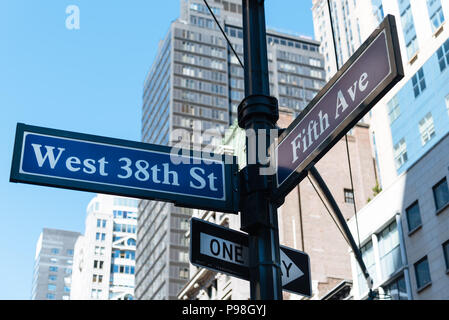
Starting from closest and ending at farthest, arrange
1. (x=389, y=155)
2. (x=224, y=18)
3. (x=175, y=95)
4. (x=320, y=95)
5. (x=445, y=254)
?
(x=320, y=95) → (x=445, y=254) → (x=389, y=155) → (x=175, y=95) → (x=224, y=18)

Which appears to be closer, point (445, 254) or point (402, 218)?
point (445, 254)

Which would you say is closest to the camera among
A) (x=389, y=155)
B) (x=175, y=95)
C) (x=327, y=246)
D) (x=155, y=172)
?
(x=155, y=172)

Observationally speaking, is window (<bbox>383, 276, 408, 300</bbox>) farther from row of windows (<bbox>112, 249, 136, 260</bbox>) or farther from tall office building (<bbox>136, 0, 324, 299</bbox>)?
row of windows (<bbox>112, 249, 136, 260</bbox>)

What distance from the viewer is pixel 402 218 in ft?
149

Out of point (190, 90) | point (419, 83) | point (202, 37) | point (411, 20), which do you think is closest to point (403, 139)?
point (419, 83)

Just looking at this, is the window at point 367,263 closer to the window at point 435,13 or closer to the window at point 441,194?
the window at point 441,194

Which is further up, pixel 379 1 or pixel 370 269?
pixel 379 1

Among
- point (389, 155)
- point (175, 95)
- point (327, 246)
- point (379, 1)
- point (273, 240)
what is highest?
point (175, 95)

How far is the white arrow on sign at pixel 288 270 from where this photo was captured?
24.9ft

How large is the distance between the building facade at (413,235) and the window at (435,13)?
478 inches

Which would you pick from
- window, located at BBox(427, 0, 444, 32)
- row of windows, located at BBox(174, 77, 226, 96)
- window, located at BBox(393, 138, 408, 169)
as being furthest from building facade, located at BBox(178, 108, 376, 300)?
row of windows, located at BBox(174, 77, 226, 96)
